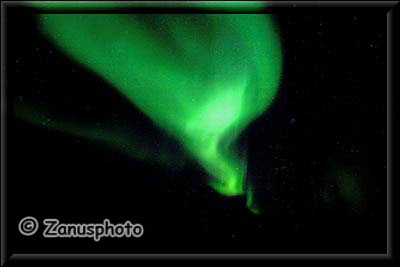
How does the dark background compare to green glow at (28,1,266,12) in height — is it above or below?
below

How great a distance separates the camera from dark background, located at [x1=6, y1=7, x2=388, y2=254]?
68.2 inches

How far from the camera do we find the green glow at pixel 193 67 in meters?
1.74

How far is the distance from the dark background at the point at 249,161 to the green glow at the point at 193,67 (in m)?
0.03

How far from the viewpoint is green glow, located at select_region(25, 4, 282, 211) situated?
68.4 inches

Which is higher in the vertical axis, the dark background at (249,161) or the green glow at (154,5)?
the green glow at (154,5)

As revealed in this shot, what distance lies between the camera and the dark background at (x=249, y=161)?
173 centimetres

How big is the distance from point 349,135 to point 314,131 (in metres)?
0.10

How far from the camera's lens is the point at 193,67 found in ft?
5.69

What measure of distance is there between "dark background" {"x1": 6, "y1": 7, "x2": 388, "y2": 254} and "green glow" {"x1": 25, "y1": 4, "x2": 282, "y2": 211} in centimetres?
3

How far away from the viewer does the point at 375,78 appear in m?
1.75

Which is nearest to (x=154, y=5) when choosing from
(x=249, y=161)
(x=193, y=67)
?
(x=193, y=67)

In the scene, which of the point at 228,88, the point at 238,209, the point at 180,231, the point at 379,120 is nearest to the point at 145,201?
the point at 180,231

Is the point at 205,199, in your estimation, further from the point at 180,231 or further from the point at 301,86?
the point at 301,86

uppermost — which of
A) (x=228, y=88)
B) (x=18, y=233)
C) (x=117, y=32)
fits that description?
(x=117, y=32)
